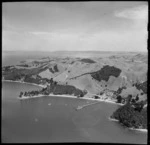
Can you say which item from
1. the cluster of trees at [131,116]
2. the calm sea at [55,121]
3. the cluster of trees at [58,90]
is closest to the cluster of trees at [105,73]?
the cluster of trees at [58,90]

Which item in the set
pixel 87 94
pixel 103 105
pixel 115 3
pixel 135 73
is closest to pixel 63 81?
pixel 87 94

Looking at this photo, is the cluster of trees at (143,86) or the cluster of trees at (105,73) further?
the cluster of trees at (105,73)

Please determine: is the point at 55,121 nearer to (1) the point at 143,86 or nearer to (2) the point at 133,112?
(1) the point at 143,86

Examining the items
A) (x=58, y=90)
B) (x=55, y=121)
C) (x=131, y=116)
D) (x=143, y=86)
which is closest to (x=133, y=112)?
(x=131, y=116)

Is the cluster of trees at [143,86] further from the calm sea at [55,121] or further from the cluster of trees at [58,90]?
the cluster of trees at [58,90]

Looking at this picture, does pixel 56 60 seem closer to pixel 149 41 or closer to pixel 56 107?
pixel 56 107

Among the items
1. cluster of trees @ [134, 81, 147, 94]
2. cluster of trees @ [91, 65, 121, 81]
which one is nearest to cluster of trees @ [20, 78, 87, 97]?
cluster of trees @ [91, 65, 121, 81]

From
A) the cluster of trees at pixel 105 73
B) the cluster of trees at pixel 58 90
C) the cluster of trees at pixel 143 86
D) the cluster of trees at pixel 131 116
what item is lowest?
the cluster of trees at pixel 131 116
